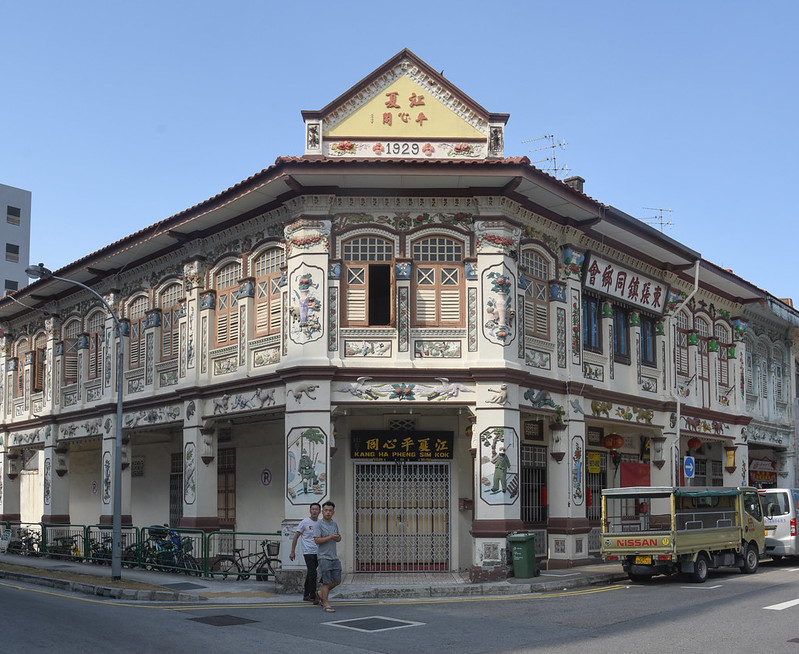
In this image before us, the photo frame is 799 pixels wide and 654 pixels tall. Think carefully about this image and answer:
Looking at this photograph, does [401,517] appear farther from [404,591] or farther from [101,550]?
[101,550]

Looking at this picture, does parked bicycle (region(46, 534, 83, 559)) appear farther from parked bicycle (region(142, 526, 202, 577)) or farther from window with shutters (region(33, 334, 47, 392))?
window with shutters (region(33, 334, 47, 392))

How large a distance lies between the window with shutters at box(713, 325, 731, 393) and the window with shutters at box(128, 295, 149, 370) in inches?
703

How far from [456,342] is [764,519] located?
10.1m

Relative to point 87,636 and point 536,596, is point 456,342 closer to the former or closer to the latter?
point 536,596

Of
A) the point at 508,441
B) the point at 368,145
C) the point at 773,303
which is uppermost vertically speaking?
the point at 368,145

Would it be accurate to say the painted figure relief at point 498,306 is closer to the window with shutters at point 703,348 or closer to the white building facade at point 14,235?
the window with shutters at point 703,348

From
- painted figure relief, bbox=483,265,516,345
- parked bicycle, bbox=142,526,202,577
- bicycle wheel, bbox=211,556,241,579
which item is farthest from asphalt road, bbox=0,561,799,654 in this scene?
painted figure relief, bbox=483,265,516,345

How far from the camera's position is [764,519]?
24094mm

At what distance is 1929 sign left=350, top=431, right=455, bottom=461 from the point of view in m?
21.2

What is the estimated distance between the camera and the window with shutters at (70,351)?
30.5 metres

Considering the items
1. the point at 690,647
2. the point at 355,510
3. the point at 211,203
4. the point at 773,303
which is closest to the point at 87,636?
the point at 690,647

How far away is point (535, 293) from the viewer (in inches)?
869

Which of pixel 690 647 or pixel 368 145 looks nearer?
pixel 690 647

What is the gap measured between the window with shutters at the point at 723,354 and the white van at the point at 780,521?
6.50 metres
